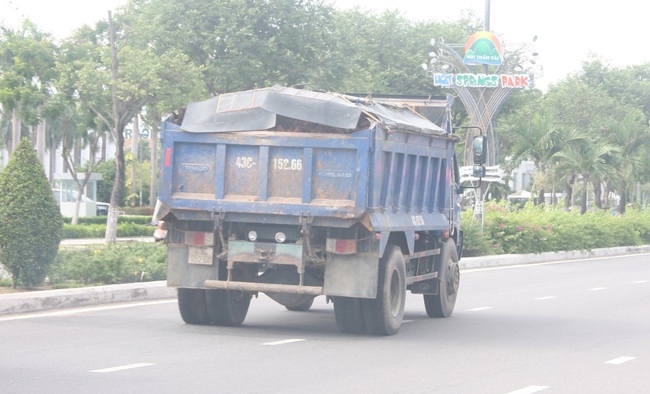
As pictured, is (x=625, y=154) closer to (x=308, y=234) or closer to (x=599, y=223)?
(x=599, y=223)

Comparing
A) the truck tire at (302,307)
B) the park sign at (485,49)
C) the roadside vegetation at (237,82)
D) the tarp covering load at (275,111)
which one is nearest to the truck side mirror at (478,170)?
the truck tire at (302,307)

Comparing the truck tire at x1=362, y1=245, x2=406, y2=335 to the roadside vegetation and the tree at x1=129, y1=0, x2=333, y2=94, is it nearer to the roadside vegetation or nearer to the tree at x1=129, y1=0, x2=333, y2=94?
the roadside vegetation

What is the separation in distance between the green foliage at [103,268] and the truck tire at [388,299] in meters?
5.88

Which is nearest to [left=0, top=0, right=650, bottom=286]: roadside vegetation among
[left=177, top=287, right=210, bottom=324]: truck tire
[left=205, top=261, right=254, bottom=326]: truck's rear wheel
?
[left=205, top=261, right=254, bottom=326]: truck's rear wheel

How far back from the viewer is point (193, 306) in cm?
1270

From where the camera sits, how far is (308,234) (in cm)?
1157

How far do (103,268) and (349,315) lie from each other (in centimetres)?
580

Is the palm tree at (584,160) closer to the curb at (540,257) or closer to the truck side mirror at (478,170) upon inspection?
the curb at (540,257)

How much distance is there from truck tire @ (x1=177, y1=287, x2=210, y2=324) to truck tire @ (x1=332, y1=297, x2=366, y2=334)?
5.48 feet

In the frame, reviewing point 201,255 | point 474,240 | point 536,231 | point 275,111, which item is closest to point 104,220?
point 536,231

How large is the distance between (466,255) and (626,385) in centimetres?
1970

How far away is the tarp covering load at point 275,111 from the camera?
37.9 ft

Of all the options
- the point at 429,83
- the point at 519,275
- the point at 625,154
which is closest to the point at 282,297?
the point at 519,275

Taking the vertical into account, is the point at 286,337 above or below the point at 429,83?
below
